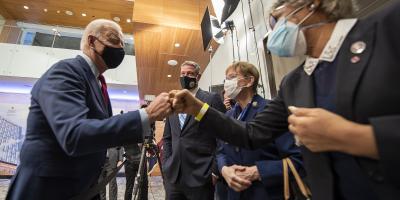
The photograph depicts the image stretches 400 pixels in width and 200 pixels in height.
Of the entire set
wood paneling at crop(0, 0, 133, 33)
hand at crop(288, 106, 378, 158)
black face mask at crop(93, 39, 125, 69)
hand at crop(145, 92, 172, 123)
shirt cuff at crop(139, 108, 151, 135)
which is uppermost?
wood paneling at crop(0, 0, 133, 33)

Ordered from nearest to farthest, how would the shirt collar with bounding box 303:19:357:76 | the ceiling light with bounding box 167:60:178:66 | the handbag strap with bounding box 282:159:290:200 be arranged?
the shirt collar with bounding box 303:19:357:76
the handbag strap with bounding box 282:159:290:200
the ceiling light with bounding box 167:60:178:66

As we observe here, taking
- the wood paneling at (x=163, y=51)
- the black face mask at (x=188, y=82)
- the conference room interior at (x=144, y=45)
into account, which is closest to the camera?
the black face mask at (x=188, y=82)

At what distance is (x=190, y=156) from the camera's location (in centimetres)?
176

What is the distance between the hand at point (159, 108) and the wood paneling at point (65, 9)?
26.5 feet

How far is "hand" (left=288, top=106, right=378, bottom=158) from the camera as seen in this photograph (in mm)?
513

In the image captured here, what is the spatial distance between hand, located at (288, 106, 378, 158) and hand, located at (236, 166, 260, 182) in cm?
68

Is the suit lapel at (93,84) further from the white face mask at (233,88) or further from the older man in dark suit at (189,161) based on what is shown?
the white face mask at (233,88)

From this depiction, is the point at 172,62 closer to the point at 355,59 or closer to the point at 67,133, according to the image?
the point at 67,133

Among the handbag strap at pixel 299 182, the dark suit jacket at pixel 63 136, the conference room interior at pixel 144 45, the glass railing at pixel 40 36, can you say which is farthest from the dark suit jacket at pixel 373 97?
the glass railing at pixel 40 36

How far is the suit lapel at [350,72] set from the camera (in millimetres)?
608

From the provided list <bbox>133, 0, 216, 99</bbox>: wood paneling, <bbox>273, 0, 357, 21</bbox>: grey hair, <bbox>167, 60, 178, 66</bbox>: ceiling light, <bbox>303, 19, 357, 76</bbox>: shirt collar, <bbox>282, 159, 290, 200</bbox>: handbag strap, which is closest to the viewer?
<bbox>303, 19, 357, 76</bbox>: shirt collar

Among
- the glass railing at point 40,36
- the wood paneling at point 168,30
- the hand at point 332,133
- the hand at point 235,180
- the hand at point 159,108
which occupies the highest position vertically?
the glass railing at point 40,36

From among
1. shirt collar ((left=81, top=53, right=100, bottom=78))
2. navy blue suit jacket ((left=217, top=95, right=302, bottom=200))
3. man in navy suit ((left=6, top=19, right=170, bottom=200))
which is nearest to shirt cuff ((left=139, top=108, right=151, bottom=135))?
man in navy suit ((left=6, top=19, right=170, bottom=200))

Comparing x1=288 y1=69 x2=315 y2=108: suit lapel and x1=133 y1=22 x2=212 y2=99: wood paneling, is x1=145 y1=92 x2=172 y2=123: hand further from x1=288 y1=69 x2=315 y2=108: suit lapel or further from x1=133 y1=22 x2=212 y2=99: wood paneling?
x1=133 y1=22 x2=212 y2=99: wood paneling
